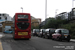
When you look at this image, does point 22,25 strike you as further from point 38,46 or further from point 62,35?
point 38,46

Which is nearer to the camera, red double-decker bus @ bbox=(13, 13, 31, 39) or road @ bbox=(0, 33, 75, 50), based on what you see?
road @ bbox=(0, 33, 75, 50)

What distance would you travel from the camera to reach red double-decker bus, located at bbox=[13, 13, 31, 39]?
23.6 m

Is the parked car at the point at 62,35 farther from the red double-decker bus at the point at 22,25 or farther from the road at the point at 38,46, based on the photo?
the red double-decker bus at the point at 22,25

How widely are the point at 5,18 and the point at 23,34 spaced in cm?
11501

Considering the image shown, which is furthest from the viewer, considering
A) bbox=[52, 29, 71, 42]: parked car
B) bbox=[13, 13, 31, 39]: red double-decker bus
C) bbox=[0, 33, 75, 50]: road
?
bbox=[13, 13, 31, 39]: red double-decker bus

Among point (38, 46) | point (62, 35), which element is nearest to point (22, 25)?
point (62, 35)

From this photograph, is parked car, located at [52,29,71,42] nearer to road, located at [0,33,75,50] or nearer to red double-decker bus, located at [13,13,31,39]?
road, located at [0,33,75,50]

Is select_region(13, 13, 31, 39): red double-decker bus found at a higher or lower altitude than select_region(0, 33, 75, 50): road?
higher

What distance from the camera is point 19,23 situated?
2367 cm

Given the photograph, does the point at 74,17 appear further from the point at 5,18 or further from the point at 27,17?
the point at 5,18

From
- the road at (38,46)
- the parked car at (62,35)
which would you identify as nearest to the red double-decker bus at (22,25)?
the parked car at (62,35)

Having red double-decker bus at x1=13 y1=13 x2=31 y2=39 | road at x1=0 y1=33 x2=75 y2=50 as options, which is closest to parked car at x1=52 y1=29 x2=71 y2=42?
road at x1=0 y1=33 x2=75 y2=50

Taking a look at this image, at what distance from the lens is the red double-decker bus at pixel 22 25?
23.6 m

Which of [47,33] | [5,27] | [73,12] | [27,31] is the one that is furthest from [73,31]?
[5,27]
